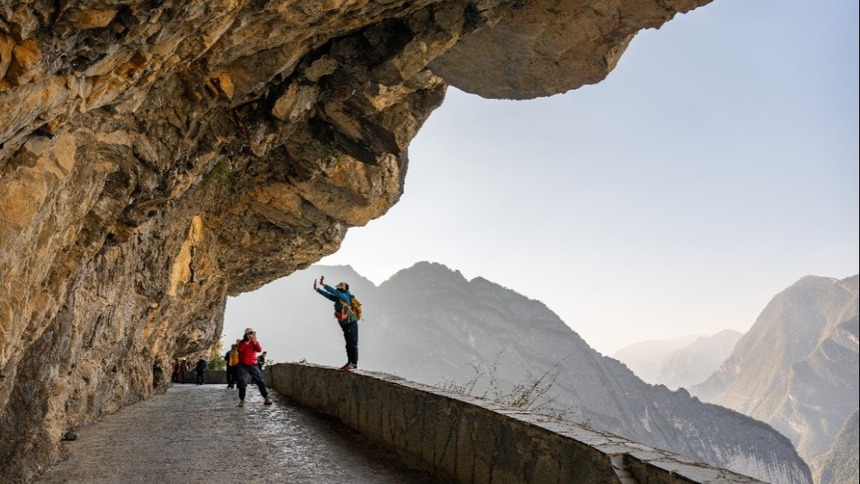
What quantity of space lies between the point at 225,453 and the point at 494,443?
3172 mm

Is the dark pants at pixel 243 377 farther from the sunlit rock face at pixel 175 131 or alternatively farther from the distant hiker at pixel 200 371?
the distant hiker at pixel 200 371

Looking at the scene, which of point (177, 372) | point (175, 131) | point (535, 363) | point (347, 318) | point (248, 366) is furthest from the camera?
point (535, 363)

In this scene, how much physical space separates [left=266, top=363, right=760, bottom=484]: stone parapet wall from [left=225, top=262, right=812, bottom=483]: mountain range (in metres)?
62.5

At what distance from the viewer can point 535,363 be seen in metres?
122

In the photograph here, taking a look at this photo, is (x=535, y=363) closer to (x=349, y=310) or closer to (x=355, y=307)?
(x=355, y=307)

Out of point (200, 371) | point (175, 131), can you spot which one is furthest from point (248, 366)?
point (200, 371)

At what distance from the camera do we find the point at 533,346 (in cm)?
12912

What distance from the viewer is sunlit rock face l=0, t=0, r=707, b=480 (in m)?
3.83

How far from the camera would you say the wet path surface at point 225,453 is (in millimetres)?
4496

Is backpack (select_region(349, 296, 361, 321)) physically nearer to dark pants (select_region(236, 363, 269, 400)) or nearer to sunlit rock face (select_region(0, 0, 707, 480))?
dark pants (select_region(236, 363, 269, 400))

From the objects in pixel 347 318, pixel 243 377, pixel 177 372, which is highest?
pixel 347 318

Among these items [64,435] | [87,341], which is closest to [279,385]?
[87,341]

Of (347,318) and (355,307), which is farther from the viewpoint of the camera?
(355,307)

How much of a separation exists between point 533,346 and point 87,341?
12794 centimetres
